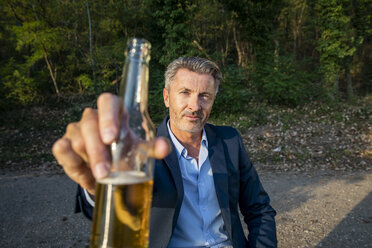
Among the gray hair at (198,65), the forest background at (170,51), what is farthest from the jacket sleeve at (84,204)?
the forest background at (170,51)

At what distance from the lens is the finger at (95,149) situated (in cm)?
73

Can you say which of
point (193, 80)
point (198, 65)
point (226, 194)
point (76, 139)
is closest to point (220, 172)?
point (226, 194)

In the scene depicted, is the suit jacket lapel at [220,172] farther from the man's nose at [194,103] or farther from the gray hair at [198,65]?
the gray hair at [198,65]

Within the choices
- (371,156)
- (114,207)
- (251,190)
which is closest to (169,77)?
(251,190)

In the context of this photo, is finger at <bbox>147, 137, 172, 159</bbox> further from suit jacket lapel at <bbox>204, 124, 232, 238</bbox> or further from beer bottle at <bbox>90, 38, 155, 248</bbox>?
suit jacket lapel at <bbox>204, 124, 232, 238</bbox>

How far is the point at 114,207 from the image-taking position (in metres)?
0.76

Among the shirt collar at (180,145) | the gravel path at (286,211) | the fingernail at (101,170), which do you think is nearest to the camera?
the fingernail at (101,170)

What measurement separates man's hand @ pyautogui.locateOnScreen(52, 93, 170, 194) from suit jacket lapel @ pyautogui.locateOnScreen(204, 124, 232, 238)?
1.21 meters

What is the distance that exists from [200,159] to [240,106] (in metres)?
9.50

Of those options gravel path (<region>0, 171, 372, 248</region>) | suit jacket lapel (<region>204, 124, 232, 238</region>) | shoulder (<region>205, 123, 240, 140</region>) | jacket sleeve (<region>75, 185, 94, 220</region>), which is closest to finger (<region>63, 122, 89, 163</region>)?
jacket sleeve (<region>75, 185, 94, 220</region>)

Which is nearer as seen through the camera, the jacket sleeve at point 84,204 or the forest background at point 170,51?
the jacket sleeve at point 84,204

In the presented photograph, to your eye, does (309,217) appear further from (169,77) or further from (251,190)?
(169,77)

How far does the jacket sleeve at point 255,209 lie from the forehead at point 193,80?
59cm

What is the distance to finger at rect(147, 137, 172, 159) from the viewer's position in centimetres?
81
